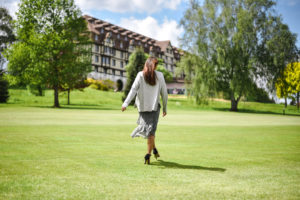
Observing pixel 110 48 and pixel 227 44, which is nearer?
pixel 227 44

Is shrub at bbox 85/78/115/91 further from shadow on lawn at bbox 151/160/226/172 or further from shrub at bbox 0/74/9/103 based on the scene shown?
shadow on lawn at bbox 151/160/226/172

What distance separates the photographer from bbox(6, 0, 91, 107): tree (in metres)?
33.1

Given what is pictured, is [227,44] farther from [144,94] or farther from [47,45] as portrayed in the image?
[144,94]

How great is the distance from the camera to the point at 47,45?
108ft

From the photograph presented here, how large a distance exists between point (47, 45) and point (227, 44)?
23514 mm

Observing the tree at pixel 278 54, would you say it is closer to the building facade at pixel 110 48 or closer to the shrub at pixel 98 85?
the building facade at pixel 110 48

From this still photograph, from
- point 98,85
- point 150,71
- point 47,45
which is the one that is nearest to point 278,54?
point 47,45

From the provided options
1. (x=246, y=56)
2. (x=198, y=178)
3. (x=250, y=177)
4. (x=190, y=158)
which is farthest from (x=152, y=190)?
(x=246, y=56)

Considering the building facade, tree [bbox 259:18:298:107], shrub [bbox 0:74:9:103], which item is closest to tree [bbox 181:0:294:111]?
tree [bbox 259:18:298:107]

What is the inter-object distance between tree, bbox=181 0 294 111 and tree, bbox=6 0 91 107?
15.8 meters

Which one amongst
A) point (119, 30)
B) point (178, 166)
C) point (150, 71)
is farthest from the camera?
point (119, 30)

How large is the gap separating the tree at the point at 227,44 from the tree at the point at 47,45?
15759 millimetres

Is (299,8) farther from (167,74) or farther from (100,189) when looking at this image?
(100,189)

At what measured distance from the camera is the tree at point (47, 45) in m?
33.1
